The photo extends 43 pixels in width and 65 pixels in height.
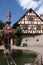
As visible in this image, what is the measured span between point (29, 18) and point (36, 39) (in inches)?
153

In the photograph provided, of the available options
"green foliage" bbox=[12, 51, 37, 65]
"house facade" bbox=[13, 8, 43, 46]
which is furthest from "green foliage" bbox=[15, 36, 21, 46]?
"green foliage" bbox=[12, 51, 37, 65]

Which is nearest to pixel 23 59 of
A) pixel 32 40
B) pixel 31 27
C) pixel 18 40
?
pixel 18 40

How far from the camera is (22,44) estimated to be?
1401 inches

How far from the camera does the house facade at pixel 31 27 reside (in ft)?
118

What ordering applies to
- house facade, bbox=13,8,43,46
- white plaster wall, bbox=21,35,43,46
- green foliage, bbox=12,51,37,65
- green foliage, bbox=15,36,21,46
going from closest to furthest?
1. green foliage, bbox=12,51,37,65
2. green foliage, bbox=15,36,21,46
3. white plaster wall, bbox=21,35,43,46
4. house facade, bbox=13,8,43,46

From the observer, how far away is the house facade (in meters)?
36.0

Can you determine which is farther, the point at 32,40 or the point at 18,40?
the point at 32,40

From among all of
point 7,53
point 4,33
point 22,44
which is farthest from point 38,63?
point 22,44

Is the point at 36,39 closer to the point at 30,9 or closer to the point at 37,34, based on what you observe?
the point at 37,34

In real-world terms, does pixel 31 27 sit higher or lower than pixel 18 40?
higher

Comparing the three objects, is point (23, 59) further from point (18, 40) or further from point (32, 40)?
point (32, 40)

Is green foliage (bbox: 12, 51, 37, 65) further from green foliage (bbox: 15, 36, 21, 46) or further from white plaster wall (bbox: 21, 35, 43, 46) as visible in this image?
white plaster wall (bbox: 21, 35, 43, 46)

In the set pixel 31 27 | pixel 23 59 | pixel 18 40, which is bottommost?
pixel 23 59

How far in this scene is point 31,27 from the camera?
3716 cm
